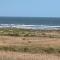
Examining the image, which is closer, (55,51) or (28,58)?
(28,58)

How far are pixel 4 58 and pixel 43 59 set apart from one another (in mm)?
2764

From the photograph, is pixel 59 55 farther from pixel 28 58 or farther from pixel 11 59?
pixel 11 59

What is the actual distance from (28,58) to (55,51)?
4.50 metres

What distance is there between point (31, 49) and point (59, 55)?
3137 millimetres

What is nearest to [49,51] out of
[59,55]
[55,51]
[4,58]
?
[55,51]

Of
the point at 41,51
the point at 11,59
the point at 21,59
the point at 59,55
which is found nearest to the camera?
the point at 11,59

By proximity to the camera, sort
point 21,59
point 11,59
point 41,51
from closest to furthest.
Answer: point 11,59
point 21,59
point 41,51

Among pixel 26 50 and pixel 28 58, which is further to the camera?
pixel 26 50

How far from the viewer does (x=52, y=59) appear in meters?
18.6

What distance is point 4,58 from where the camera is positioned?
17078 mm

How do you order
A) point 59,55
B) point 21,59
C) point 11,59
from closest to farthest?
point 11,59 → point 21,59 → point 59,55

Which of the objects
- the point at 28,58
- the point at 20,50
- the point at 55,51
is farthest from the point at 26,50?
the point at 28,58

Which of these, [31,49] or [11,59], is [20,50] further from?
[11,59]

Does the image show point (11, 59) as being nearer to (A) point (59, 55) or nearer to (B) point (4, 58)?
(B) point (4, 58)
